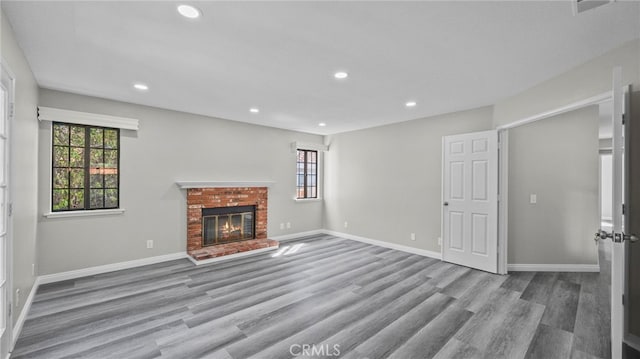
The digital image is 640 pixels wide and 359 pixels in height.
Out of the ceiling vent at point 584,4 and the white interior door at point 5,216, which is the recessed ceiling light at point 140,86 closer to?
the white interior door at point 5,216

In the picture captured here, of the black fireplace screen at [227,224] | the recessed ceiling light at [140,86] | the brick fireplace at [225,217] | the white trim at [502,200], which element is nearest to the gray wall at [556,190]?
the white trim at [502,200]

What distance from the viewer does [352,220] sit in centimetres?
606

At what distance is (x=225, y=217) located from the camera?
509 cm

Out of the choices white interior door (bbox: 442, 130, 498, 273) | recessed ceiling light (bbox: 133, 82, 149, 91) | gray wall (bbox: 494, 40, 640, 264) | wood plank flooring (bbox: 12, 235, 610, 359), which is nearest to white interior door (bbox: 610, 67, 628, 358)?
wood plank flooring (bbox: 12, 235, 610, 359)

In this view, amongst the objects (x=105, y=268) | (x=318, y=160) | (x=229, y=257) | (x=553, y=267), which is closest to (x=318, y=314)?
(x=229, y=257)

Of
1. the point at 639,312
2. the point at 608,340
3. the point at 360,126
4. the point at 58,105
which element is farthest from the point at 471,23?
the point at 58,105

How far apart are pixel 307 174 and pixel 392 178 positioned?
2211 millimetres

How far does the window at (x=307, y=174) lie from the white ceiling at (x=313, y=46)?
2860 mm

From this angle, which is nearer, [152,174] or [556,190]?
[556,190]

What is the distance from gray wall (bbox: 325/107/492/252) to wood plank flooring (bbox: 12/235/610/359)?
1.13 meters

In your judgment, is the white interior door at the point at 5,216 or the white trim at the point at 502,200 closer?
the white interior door at the point at 5,216

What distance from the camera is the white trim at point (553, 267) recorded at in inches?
152

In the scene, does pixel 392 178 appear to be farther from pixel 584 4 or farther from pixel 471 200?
pixel 584 4

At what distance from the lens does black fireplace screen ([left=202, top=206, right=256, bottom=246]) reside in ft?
15.9
